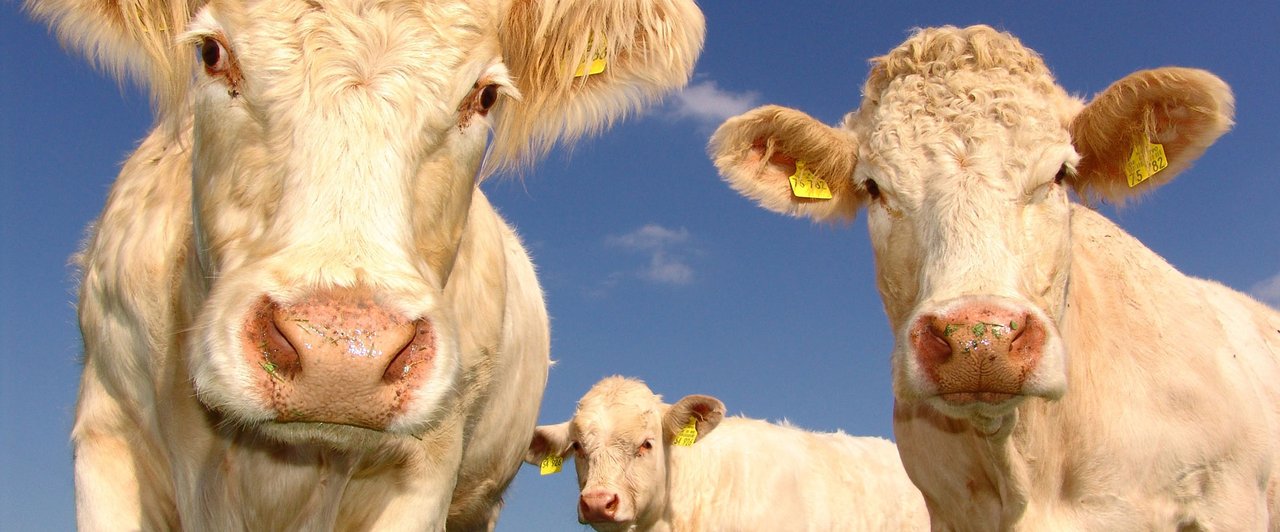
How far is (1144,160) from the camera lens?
5.11 meters

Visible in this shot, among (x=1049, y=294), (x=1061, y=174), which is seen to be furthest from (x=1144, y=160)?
(x=1049, y=294)

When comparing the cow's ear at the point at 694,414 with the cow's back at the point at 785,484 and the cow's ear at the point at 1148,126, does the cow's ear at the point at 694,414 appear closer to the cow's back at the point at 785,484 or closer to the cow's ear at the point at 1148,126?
the cow's back at the point at 785,484

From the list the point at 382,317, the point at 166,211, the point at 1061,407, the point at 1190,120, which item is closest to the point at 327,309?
the point at 382,317

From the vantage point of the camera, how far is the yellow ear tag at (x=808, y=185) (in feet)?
18.8

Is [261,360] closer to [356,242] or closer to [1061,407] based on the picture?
[356,242]

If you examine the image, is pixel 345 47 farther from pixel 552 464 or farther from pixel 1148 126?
pixel 552 464

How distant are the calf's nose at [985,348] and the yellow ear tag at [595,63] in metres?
1.57

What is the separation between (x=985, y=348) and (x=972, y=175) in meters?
1.05

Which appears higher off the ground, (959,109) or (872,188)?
(959,109)

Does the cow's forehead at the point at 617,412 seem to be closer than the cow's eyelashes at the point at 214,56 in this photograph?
No

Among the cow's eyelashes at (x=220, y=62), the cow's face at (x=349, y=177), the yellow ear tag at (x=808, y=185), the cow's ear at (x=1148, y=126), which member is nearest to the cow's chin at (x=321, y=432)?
the cow's face at (x=349, y=177)

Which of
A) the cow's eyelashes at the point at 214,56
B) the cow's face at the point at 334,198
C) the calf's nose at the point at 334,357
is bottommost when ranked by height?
the calf's nose at the point at 334,357

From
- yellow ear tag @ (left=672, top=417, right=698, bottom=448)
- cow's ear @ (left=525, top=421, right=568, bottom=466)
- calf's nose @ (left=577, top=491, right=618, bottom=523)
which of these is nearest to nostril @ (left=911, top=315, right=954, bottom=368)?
calf's nose @ (left=577, top=491, right=618, bottom=523)

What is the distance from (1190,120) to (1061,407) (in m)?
1.45
